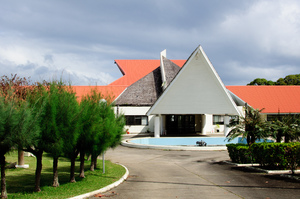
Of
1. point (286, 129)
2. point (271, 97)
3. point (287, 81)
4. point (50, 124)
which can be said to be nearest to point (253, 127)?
point (286, 129)

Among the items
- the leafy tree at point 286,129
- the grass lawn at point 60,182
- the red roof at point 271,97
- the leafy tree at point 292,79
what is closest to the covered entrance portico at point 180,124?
the red roof at point 271,97

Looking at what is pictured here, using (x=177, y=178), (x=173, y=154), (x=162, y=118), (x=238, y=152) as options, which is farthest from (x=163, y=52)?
(x=177, y=178)

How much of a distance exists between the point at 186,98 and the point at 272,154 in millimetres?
16756

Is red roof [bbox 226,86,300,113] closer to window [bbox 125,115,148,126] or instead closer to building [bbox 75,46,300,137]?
building [bbox 75,46,300,137]

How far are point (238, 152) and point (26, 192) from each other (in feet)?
36.5

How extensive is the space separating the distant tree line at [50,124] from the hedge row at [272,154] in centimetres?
757

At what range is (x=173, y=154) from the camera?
66.1 ft

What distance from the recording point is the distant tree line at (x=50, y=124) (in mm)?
7724

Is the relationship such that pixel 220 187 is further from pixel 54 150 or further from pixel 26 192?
pixel 26 192

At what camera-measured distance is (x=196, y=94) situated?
98.3ft

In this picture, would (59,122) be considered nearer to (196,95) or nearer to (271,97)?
(196,95)

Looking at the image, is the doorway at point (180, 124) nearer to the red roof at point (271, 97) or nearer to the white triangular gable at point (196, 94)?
the white triangular gable at point (196, 94)

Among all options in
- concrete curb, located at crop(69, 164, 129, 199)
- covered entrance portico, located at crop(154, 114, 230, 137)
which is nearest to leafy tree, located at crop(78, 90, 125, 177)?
concrete curb, located at crop(69, 164, 129, 199)

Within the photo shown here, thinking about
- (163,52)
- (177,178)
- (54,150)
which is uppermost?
(163,52)
